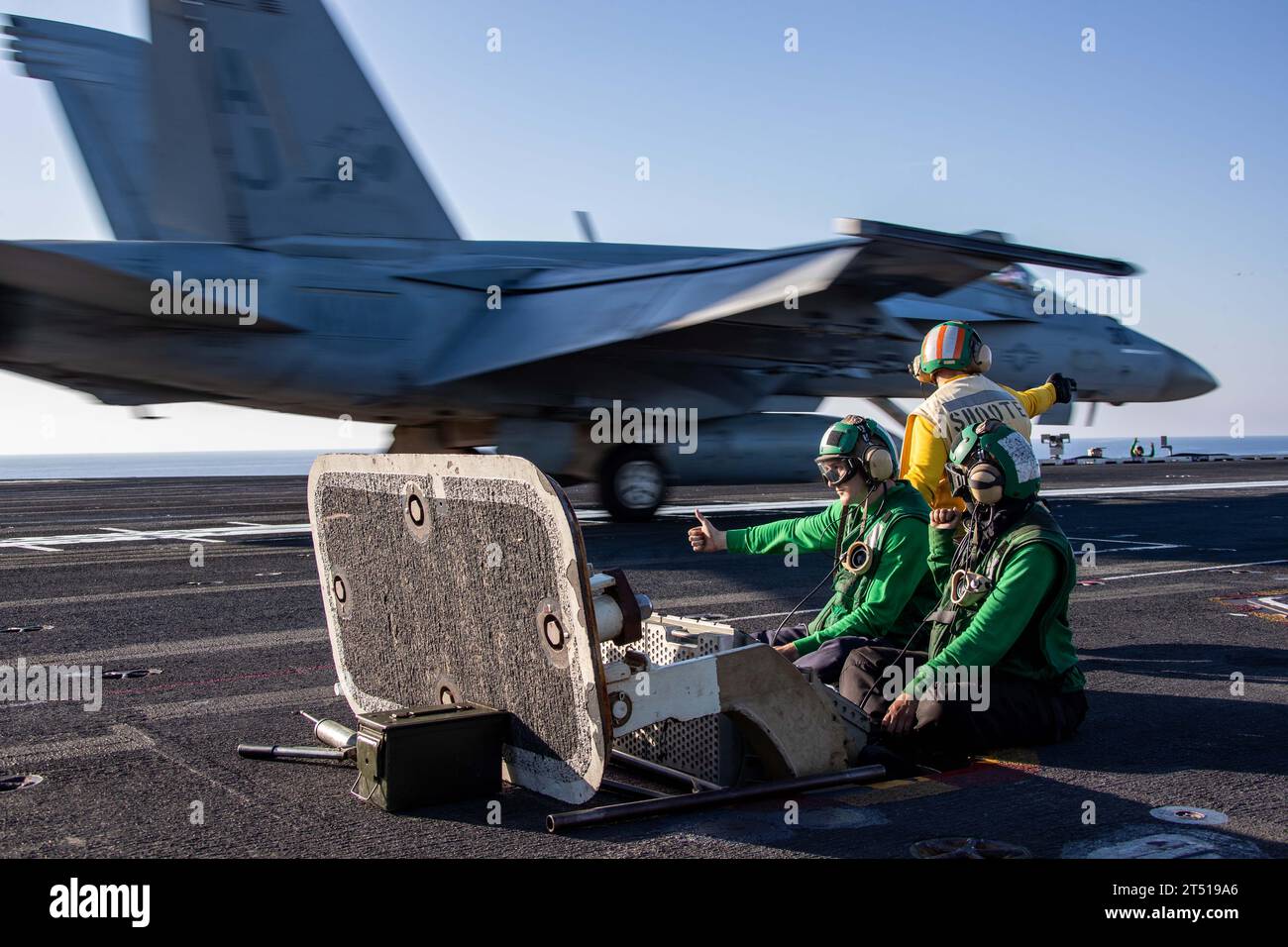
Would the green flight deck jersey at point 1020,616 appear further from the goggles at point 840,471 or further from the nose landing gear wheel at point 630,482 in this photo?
the nose landing gear wheel at point 630,482

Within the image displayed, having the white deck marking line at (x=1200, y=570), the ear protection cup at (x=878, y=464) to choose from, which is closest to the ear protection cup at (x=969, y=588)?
the ear protection cup at (x=878, y=464)

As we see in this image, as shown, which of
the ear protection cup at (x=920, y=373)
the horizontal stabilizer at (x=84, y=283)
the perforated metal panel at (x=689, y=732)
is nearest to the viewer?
the perforated metal panel at (x=689, y=732)

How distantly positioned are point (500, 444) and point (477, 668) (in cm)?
1273

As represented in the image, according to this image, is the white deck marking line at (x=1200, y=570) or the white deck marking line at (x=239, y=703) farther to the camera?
the white deck marking line at (x=1200, y=570)

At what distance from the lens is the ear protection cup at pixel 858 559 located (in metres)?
6.18

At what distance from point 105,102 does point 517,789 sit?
1645 centimetres

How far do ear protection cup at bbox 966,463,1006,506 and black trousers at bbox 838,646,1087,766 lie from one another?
0.80 m

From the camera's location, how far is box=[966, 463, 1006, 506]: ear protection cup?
218 inches

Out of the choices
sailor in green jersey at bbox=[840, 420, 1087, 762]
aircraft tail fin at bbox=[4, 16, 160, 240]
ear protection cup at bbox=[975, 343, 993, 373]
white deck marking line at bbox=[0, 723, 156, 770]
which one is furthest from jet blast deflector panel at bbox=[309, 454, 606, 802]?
aircraft tail fin at bbox=[4, 16, 160, 240]

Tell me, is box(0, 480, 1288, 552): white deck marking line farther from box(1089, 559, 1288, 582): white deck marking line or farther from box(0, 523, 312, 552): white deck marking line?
box(1089, 559, 1288, 582): white deck marking line

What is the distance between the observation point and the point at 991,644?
5.34 meters

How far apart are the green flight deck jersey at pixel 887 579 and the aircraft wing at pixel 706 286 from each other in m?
7.32
